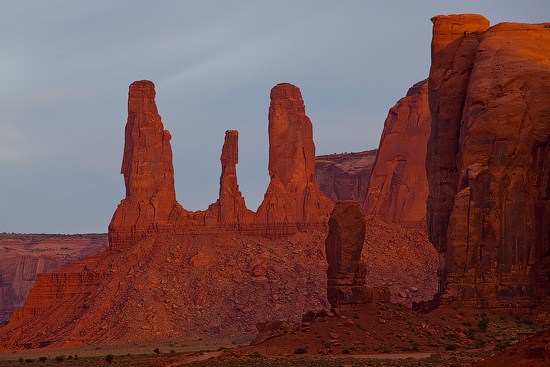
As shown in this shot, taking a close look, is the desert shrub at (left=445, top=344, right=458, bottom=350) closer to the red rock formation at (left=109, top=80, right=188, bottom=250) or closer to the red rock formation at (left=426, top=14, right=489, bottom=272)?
the red rock formation at (left=426, top=14, right=489, bottom=272)

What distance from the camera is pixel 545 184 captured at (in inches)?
2202

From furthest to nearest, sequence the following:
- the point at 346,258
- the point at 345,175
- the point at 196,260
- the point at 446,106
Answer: the point at 345,175 → the point at 196,260 → the point at 446,106 → the point at 346,258

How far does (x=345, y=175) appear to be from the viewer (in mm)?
109500

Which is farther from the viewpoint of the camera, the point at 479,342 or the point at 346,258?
the point at 346,258

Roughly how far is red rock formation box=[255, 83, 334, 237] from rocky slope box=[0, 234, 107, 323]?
41.4 m

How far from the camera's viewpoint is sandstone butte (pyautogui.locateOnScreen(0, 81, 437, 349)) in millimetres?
80438

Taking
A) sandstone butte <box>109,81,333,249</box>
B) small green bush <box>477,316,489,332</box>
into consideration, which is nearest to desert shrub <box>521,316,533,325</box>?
small green bush <box>477,316,489,332</box>

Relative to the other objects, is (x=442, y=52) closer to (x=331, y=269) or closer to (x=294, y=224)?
(x=331, y=269)

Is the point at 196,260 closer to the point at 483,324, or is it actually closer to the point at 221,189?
the point at 221,189

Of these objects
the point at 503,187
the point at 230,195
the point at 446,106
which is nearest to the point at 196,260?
the point at 230,195

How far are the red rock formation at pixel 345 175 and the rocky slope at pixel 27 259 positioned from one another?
38346 mm

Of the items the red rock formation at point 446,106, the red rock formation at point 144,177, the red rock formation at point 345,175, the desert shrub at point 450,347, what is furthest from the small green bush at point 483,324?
the red rock formation at point 345,175

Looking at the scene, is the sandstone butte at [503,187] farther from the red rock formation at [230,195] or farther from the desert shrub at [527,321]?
the red rock formation at [230,195]

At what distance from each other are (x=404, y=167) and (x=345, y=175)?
17448 millimetres
